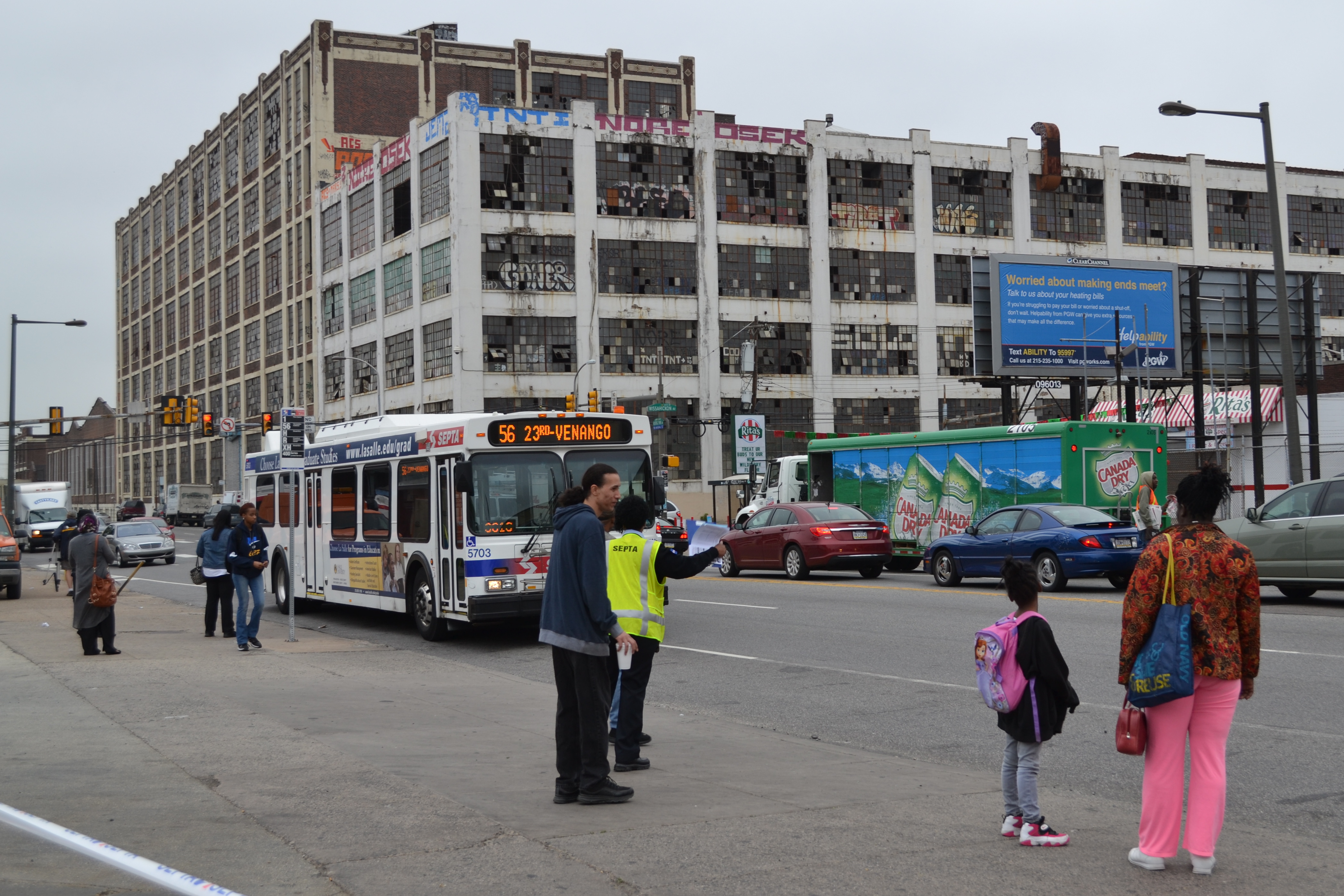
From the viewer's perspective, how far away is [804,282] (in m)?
62.0

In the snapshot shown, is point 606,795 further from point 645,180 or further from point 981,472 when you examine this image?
point 645,180

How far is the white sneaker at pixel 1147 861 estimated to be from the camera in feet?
18.6

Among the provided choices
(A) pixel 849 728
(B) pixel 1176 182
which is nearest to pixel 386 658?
(A) pixel 849 728

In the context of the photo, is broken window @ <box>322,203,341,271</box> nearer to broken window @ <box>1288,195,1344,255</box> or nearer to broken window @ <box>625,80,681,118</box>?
broken window @ <box>625,80,681,118</box>

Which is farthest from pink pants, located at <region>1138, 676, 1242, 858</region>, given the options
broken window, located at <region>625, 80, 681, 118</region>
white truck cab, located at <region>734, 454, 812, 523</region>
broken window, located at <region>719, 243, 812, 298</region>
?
broken window, located at <region>625, 80, 681, 118</region>

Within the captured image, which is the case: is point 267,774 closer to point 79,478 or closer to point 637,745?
point 637,745

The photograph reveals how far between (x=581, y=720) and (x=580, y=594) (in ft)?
2.21

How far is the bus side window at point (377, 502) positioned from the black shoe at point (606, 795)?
35.1 ft

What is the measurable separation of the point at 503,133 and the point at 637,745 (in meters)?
52.9

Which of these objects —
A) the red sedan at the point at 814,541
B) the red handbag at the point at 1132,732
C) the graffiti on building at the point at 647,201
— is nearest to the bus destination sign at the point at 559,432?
the red sedan at the point at 814,541

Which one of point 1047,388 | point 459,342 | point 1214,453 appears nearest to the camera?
point 1214,453

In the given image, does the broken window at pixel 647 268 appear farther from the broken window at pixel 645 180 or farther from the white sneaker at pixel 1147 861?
the white sneaker at pixel 1147 861

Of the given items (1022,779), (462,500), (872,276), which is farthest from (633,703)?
(872,276)

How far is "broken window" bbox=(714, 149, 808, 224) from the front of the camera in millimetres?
60812
